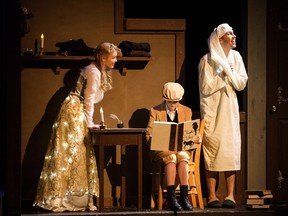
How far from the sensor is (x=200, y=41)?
10.0 meters

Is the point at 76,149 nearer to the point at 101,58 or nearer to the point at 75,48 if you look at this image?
the point at 101,58

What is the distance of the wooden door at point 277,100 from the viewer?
9.30 meters

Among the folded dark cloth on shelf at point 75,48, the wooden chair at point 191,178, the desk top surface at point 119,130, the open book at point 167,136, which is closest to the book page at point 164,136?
the open book at point 167,136

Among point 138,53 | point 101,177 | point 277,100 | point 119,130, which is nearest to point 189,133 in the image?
point 119,130

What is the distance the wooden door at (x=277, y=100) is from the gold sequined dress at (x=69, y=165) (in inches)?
84.7

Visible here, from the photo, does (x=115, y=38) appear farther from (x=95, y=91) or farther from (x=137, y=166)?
(x=137, y=166)

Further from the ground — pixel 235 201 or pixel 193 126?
pixel 193 126

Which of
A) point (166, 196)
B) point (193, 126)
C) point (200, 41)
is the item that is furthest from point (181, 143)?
point (200, 41)

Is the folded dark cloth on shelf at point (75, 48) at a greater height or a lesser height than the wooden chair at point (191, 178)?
greater

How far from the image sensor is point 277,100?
9328mm

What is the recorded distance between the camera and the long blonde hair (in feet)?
28.0

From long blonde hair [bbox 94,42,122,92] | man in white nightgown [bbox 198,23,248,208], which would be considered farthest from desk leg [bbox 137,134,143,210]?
man in white nightgown [bbox 198,23,248,208]

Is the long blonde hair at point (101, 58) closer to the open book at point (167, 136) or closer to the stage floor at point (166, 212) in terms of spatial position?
the open book at point (167, 136)

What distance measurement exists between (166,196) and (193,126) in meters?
0.90
